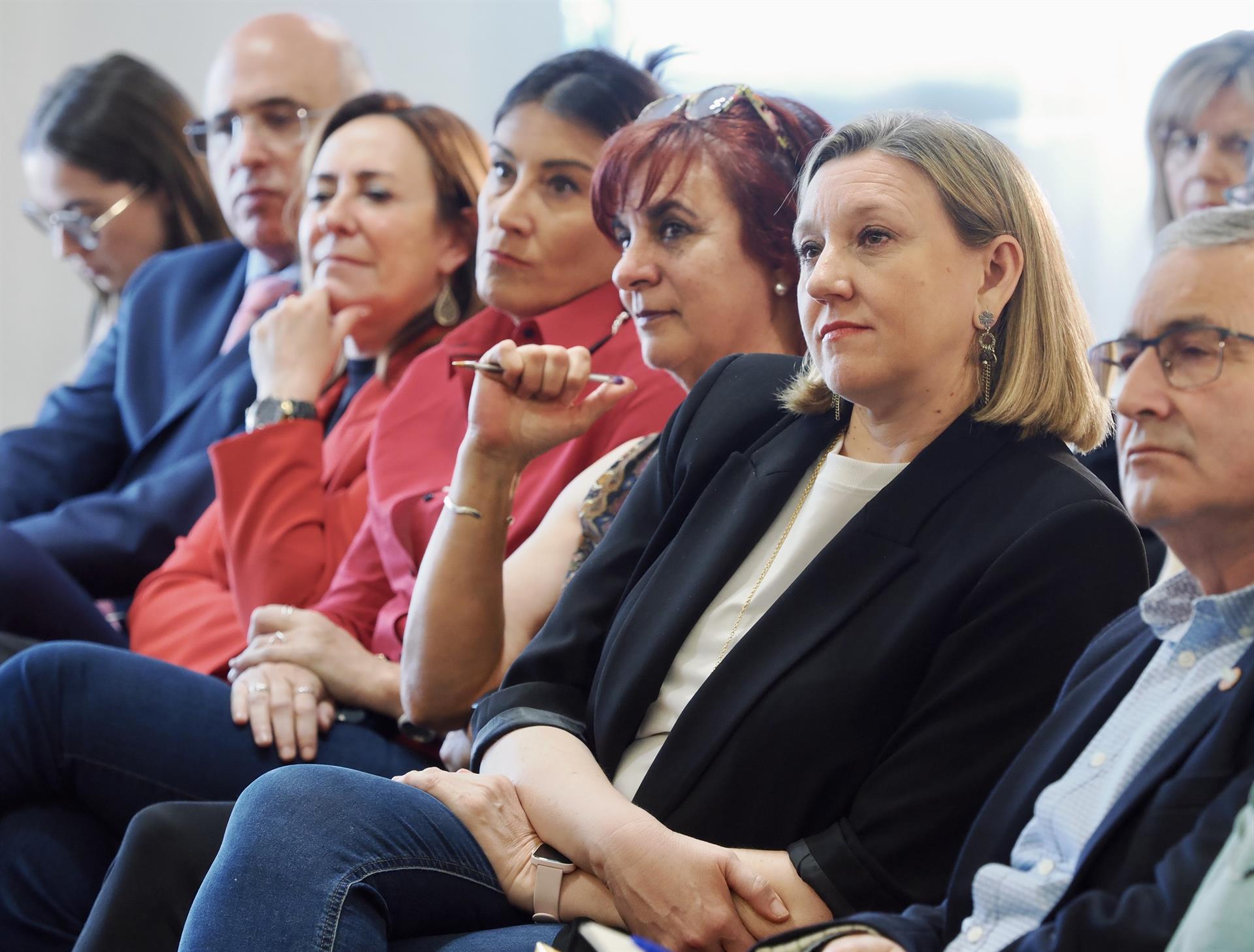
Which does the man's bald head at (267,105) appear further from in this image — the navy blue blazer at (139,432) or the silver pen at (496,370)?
the silver pen at (496,370)

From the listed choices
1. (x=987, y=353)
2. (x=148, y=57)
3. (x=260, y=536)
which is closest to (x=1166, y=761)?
(x=987, y=353)

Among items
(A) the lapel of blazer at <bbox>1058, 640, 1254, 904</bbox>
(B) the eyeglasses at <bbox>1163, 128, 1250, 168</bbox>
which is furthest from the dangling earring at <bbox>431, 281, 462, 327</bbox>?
(A) the lapel of blazer at <bbox>1058, 640, 1254, 904</bbox>

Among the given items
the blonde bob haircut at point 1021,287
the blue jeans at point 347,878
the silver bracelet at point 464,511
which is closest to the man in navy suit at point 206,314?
the silver bracelet at point 464,511

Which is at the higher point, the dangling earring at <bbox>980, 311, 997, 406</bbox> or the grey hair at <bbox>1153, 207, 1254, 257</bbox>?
the grey hair at <bbox>1153, 207, 1254, 257</bbox>

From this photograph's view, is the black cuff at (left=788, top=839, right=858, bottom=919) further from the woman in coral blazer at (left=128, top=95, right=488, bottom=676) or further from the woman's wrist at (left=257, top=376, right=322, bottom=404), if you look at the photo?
the woman's wrist at (left=257, top=376, right=322, bottom=404)

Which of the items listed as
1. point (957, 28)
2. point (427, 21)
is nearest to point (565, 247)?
point (957, 28)

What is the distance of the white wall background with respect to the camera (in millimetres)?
4180

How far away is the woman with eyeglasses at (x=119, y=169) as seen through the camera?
360cm

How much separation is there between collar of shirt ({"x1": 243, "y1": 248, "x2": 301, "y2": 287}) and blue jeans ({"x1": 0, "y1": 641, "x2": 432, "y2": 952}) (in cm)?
132

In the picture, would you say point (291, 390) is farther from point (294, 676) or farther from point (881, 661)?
point (881, 661)

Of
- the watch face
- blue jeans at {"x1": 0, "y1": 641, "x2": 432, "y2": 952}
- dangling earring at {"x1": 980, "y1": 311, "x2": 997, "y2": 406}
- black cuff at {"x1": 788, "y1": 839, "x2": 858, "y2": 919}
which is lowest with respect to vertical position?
blue jeans at {"x1": 0, "y1": 641, "x2": 432, "y2": 952}

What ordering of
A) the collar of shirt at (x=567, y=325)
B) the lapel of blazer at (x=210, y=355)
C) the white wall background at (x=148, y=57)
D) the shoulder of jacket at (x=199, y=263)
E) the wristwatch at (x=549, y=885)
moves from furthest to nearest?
1. the white wall background at (x=148, y=57)
2. the shoulder of jacket at (x=199, y=263)
3. the lapel of blazer at (x=210, y=355)
4. the collar of shirt at (x=567, y=325)
5. the wristwatch at (x=549, y=885)

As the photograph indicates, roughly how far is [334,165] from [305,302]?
0.25m

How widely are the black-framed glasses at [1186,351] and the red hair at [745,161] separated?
0.80m
